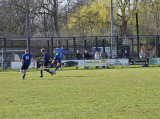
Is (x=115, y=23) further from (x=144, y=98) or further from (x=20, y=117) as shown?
(x=20, y=117)

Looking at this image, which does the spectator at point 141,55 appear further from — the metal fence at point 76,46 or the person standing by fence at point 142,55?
the metal fence at point 76,46

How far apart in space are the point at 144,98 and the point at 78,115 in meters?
2.87

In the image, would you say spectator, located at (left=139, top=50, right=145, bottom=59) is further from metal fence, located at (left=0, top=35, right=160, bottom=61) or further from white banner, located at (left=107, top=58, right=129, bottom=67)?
white banner, located at (left=107, top=58, right=129, bottom=67)

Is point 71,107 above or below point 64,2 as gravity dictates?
below

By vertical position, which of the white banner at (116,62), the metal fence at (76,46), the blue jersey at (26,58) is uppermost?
the metal fence at (76,46)

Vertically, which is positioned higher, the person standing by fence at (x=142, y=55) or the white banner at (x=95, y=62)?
the person standing by fence at (x=142, y=55)

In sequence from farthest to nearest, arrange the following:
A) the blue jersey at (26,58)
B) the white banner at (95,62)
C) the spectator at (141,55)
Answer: the spectator at (141,55), the white banner at (95,62), the blue jersey at (26,58)

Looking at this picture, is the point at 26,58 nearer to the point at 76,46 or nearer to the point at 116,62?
the point at 116,62

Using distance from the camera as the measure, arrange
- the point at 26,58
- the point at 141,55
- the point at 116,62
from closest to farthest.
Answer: the point at 26,58, the point at 116,62, the point at 141,55

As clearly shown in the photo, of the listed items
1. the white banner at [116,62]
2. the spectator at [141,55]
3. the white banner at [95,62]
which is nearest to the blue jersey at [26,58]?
the white banner at [95,62]

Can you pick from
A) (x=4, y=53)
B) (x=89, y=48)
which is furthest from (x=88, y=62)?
(x=4, y=53)

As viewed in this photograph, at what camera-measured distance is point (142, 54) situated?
99.3ft

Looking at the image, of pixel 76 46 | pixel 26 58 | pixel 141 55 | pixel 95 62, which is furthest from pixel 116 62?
pixel 26 58

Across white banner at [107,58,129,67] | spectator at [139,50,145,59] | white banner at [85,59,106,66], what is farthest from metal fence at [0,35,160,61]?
white banner at [85,59,106,66]
